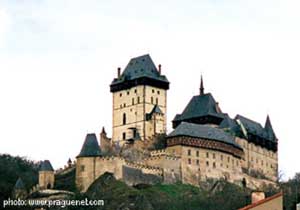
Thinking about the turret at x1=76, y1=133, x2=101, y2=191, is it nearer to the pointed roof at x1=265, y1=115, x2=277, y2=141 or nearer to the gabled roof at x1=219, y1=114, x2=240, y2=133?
the gabled roof at x1=219, y1=114, x2=240, y2=133

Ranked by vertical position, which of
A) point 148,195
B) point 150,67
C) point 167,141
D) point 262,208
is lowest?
point 262,208

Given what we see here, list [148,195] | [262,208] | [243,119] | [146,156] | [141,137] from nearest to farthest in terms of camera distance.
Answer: [262,208]
[148,195]
[146,156]
[141,137]
[243,119]

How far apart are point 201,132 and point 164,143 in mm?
3899

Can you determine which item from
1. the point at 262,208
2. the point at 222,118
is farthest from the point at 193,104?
the point at 262,208

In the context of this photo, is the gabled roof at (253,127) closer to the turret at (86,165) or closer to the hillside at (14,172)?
the hillside at (14,172)

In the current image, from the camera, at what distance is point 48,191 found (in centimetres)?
9175

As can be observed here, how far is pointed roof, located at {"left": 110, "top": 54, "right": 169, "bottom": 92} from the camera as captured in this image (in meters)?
110

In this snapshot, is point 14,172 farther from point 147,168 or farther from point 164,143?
point 147,168

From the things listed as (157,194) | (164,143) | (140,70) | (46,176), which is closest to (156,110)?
(140,70)

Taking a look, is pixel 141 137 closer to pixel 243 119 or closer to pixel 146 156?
pixel 146 156

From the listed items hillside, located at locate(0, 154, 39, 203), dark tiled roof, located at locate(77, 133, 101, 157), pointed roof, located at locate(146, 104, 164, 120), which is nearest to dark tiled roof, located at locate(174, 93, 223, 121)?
pointed roof, located at locate(146, 104, 164, 120)

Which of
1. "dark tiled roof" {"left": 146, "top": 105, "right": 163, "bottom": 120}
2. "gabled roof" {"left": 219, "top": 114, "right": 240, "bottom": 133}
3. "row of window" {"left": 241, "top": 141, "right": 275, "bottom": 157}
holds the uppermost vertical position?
"dark tiled roof" {"left": 146, "top": 105, "right": 163, "bottom": 120}

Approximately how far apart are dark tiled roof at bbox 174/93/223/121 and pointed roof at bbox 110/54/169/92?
3.45m

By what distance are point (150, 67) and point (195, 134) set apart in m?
13.4
